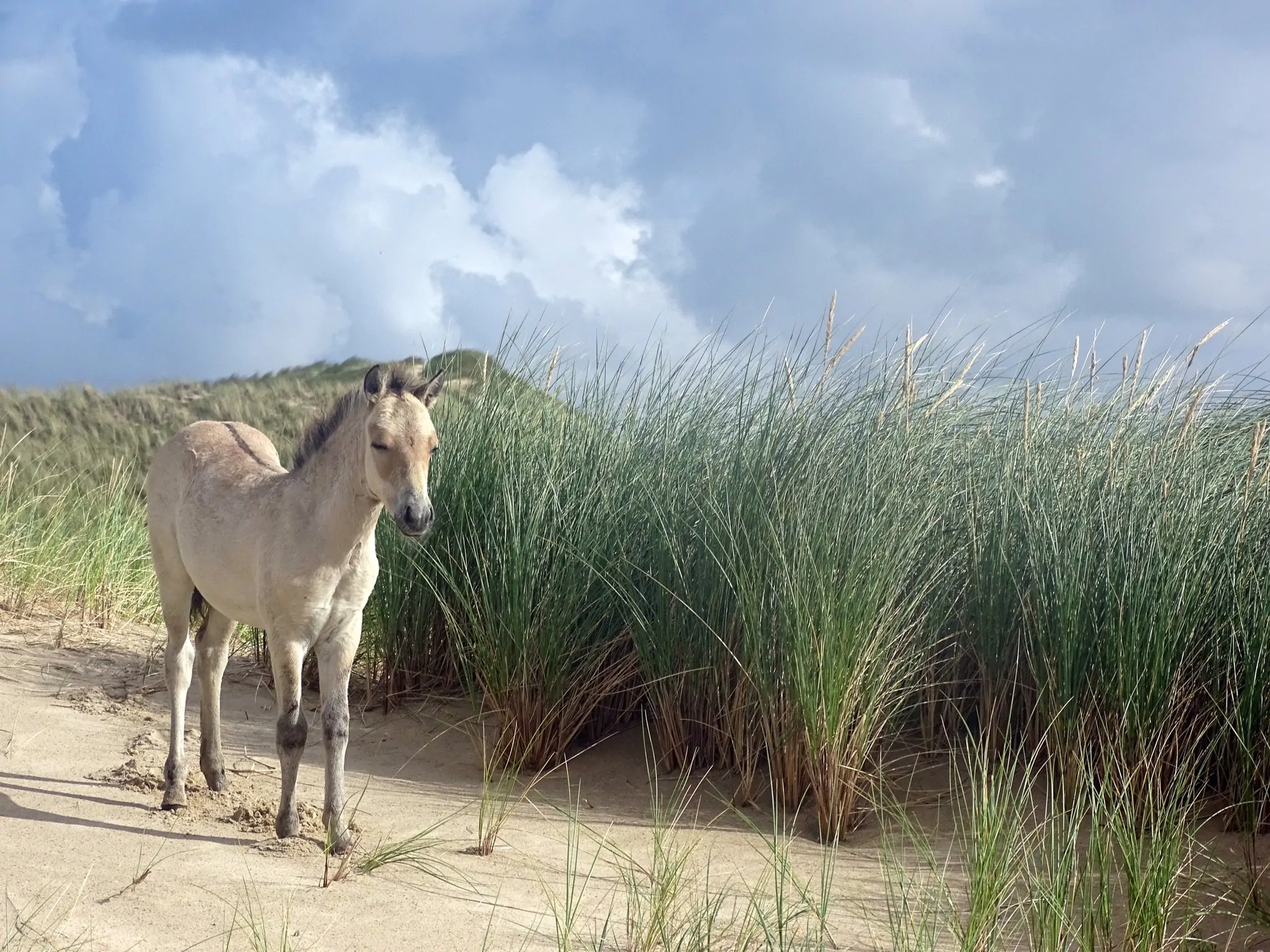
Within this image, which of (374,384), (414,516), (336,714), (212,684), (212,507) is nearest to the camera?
(414,516)

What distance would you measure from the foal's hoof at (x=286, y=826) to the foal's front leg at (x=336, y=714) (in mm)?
139

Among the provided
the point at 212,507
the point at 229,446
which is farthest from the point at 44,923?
the point at 229,446

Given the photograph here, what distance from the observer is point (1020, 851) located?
15.7 ft

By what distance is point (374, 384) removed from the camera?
14.3 feet

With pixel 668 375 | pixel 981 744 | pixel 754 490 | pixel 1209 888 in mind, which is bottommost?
pixel 1209 888

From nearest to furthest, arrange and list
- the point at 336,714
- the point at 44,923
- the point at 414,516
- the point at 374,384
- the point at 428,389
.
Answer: the point at 44,923, the point at 414,516, the point at 374,384, the point at 428,389, the point at 336,714

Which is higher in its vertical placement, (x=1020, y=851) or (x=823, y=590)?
(x=823, y=590)

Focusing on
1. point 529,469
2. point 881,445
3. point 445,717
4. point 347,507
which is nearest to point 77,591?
point 445,717

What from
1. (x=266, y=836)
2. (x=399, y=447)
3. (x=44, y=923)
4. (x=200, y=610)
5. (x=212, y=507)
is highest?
(x=399, y=447)

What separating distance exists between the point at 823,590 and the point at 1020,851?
1391mm

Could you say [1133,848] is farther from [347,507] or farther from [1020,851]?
[347,507]

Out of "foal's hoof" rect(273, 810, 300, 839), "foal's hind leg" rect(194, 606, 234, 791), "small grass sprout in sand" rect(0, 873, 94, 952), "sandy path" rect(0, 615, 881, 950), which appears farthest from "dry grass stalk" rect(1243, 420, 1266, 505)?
"small grass sprout in sand" rect(0, 873, 94, 952)

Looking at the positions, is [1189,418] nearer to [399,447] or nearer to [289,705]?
[399,447]

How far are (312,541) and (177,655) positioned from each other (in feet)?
4.50
